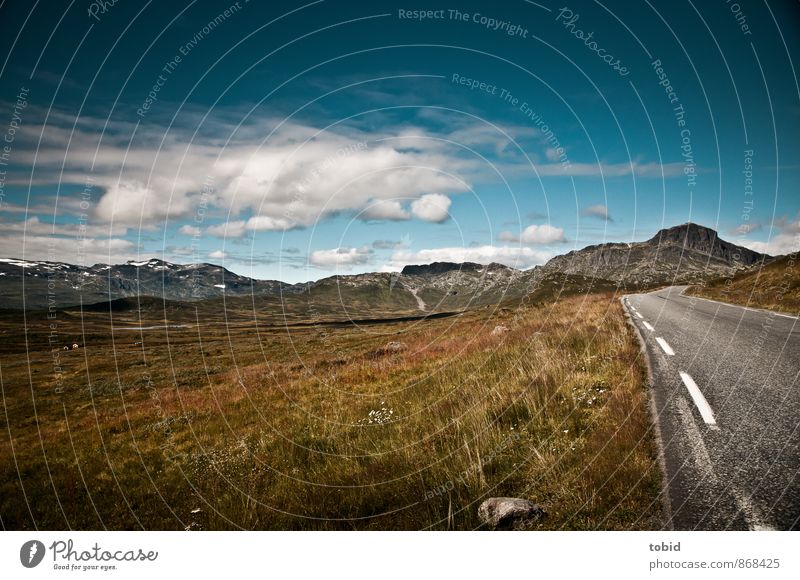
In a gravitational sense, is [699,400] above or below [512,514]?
above

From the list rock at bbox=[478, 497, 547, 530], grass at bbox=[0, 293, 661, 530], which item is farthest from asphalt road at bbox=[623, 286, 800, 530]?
rock at bbox=[478, 497, 547, 530]

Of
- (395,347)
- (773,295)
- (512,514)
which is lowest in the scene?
(395,347)

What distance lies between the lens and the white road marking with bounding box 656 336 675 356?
402 inches

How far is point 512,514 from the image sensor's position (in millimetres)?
3688

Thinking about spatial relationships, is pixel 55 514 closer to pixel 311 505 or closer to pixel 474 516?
pixel 311 505

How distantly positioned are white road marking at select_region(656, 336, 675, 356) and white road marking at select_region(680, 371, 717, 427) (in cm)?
289

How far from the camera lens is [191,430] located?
1123cm

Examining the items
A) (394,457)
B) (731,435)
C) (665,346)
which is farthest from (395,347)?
(731,435)

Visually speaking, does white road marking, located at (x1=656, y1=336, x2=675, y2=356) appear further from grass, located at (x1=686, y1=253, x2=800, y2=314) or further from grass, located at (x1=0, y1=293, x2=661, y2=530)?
grass, located at (x1=686, y1=253, x2=800, y2=314)

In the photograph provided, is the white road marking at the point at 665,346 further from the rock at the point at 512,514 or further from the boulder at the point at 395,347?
the boulder at the point at 395,347

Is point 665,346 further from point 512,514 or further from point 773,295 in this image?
point 773,295

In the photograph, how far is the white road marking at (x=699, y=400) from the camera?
17.0 ft

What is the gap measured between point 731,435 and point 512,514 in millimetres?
3134

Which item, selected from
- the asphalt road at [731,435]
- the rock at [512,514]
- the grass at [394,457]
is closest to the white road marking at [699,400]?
the asphalt road at [731,435]
